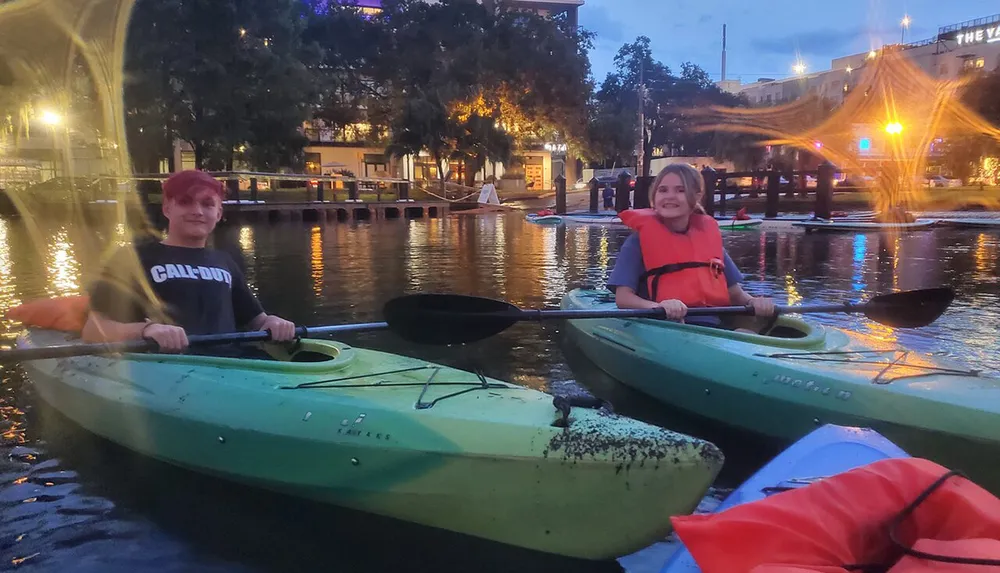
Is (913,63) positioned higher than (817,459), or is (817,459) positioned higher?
(913,63)

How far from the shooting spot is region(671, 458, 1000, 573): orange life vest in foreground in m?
1.57

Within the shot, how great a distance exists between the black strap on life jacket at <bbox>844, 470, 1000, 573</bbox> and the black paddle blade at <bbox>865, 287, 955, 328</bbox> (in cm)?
273

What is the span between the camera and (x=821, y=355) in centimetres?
356

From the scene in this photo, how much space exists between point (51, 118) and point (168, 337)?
25322mm

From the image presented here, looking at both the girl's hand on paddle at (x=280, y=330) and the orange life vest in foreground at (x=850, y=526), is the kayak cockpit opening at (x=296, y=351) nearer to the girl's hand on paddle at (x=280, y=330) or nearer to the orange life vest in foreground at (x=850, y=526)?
the girl's hand on paddle at (x=280, y=330)

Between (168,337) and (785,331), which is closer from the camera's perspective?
(168,337)

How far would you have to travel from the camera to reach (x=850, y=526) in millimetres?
1635

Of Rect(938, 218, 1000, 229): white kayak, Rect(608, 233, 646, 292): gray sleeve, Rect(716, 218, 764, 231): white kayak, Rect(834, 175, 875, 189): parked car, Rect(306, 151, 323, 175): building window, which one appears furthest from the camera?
Rect(306, 151, 323, 175): building window

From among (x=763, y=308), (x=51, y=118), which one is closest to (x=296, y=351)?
(x=763, y=308)

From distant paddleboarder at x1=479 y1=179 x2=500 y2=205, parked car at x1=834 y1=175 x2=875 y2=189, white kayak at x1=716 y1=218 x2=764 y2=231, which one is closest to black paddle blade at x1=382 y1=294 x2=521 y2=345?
white kayak at x1=716 y1=218 x2=764 y2=231

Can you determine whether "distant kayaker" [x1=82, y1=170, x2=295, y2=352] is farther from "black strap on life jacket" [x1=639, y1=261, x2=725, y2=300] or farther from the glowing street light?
the glowing street light

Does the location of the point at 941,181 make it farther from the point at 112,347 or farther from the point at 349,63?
the point at 112,347

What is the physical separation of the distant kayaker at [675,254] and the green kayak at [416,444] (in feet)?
5.34

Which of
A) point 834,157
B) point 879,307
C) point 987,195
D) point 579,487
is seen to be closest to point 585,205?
point 834,157
